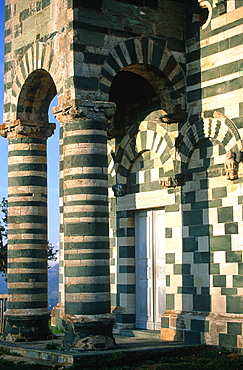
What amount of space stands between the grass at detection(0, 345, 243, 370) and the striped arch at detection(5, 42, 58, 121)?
5269mm

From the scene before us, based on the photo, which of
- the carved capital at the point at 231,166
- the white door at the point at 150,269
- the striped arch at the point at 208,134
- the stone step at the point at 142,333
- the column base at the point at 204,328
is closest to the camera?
the column base at the point at 204,328

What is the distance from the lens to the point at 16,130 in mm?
15320

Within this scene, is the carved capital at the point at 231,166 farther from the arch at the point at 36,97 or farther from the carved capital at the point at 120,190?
the arch at the point at 36,97

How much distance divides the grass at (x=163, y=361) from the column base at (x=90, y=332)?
0.53 metres

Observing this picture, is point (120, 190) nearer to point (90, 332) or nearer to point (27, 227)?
point (27, 227)

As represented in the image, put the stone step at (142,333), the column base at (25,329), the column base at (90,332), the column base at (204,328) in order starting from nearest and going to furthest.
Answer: the column base at (90,332)
the column base at (204,328)
the stone step at (142,333)
the column base at (25,329)

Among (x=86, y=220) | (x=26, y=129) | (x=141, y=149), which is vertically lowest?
(x=86, y=220)

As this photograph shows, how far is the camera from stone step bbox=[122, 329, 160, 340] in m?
14.4

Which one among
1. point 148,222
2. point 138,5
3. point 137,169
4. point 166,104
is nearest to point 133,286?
point 148,222

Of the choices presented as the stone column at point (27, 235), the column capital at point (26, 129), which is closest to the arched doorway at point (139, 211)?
the column capital at point (26, 129)

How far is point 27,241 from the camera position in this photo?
15.1 meters

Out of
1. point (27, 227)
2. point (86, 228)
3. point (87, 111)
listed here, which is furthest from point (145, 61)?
point (27, 227)

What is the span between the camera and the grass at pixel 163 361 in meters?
11.5

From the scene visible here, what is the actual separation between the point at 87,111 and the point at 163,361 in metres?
4.65
